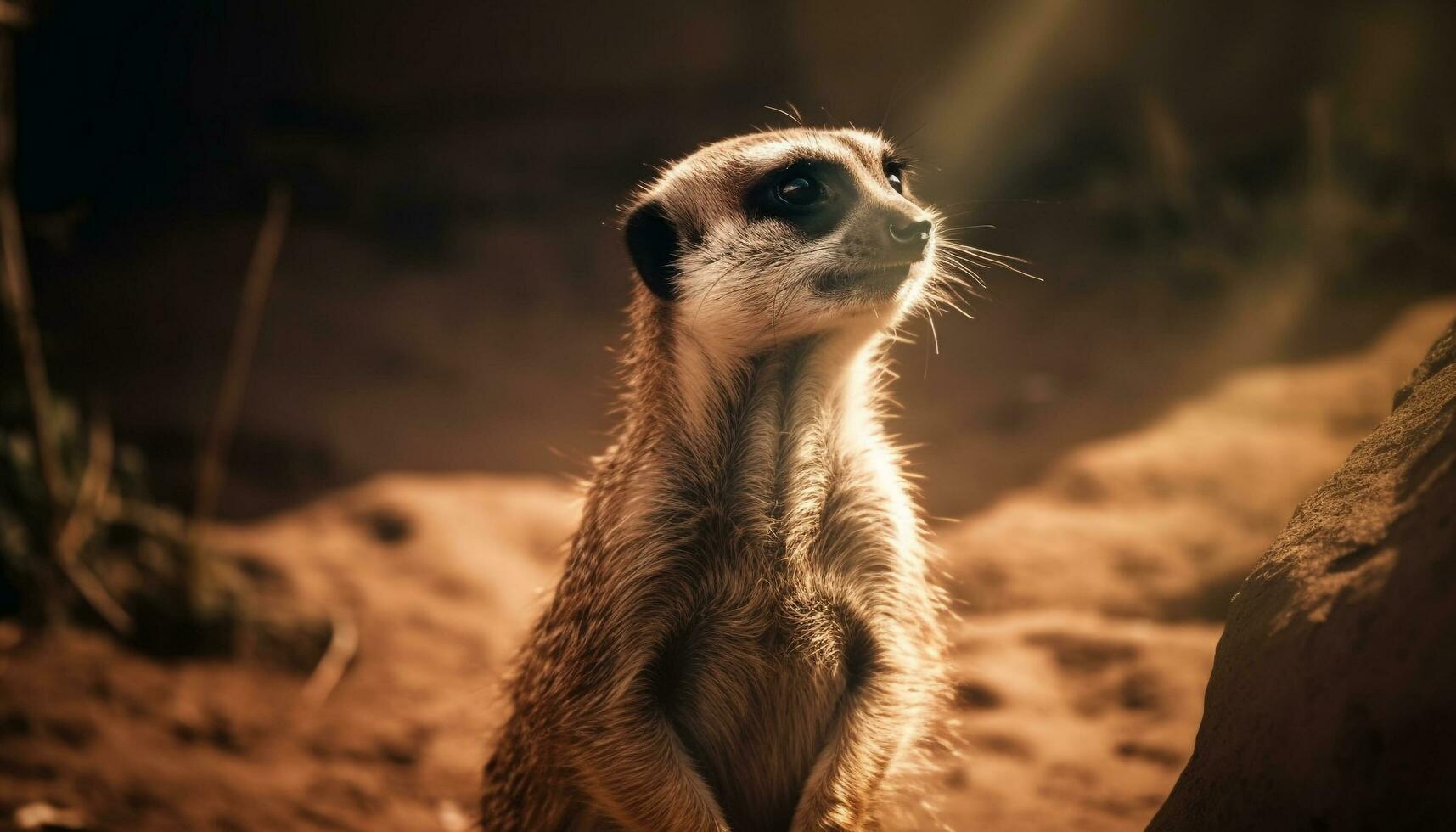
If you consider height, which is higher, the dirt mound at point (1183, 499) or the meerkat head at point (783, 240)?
the dirt mound at point (1183, 499)

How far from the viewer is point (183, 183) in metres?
7.04

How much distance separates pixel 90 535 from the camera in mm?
3846

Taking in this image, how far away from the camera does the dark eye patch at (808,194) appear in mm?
2377

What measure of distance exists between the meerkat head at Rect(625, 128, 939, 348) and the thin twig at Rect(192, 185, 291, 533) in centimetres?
151

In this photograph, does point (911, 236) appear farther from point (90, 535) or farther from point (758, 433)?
point (90, 535)

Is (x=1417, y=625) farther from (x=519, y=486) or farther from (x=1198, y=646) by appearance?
(x=519, y=486)

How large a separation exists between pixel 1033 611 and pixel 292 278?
4.83 metres

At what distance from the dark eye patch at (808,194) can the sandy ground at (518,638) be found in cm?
95

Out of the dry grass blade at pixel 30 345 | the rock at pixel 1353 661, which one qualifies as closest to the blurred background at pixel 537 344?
the dry grass blade at pixel 30 345

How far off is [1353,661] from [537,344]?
5196 mm

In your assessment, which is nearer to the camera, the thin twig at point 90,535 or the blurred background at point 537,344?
the blurred background at point 537,344

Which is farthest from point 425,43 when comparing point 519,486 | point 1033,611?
point 1033,611

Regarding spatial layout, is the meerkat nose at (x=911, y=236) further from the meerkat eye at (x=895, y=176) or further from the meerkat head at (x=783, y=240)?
the meerkat eye at (x=895, y=176)

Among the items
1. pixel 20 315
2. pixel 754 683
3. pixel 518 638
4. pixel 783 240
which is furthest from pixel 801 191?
pixel 20 315
